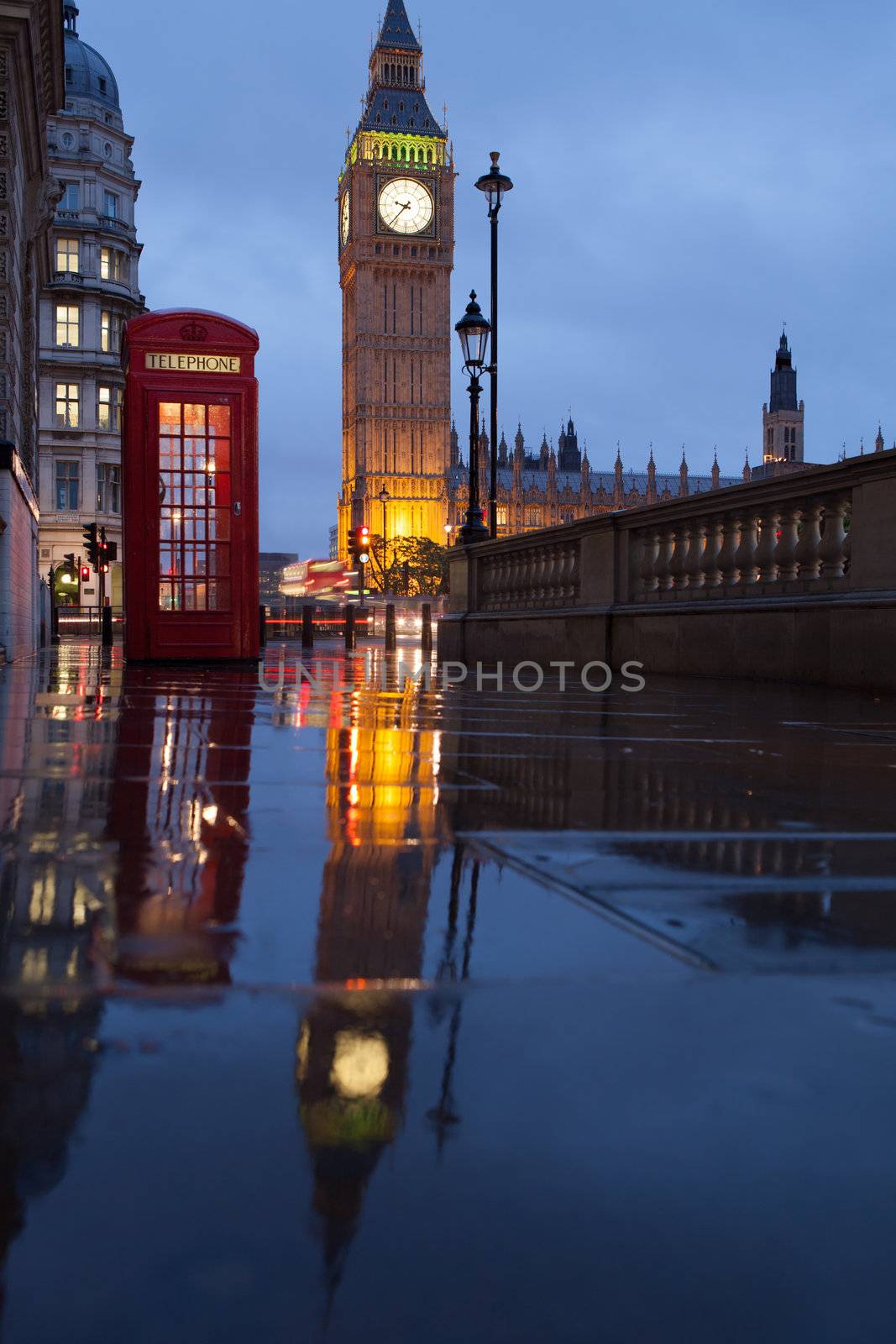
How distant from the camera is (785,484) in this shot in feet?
31.6

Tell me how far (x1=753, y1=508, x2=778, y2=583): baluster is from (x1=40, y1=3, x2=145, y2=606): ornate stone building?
47.3 m

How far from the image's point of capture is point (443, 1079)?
1.11 metres

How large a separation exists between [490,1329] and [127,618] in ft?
48.8

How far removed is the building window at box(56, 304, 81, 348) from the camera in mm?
54094

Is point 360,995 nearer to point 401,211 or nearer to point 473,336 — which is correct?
point 473,336

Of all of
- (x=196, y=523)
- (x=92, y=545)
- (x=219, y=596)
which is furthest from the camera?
(x=92, y=545)

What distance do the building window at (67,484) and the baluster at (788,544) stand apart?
4923cm

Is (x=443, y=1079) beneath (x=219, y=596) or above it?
beneath

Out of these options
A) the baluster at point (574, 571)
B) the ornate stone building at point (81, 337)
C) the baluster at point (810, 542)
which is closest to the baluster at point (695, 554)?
the baluster at point (810, 542)

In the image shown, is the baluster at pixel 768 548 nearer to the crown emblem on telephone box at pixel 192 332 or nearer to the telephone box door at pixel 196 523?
the telephone box door at pixel 196 523

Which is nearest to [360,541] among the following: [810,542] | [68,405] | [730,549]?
[68,405]

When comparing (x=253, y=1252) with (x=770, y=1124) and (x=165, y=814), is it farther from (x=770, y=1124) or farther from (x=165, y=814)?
(x=165, y=814)

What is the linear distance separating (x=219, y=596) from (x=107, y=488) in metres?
43.2

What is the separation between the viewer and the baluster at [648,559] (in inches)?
475
